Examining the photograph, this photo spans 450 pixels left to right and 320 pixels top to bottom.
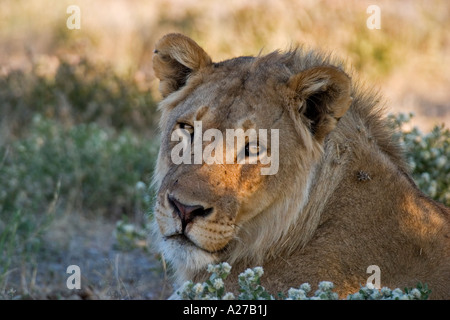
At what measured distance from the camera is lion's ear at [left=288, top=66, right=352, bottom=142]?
12.2 ft

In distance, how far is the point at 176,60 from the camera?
14.3ft

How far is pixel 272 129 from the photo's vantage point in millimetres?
3816

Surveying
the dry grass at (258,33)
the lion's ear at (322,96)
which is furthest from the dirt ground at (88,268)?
the dry grass at (258,33)

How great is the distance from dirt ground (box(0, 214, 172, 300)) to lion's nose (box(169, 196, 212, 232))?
130 centimetres

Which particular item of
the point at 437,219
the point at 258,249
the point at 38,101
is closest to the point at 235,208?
the point at 258,249

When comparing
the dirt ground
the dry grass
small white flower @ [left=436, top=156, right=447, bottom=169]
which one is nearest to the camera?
the dirt ground

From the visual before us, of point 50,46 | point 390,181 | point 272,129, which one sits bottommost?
point 390,181

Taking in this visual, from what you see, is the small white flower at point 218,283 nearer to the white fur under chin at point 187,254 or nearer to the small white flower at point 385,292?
the white fur under chin at point 187,254

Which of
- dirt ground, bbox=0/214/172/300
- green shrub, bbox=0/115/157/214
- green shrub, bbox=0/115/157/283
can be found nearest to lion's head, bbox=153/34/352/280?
dirt ground, bbox=0/214/172/300

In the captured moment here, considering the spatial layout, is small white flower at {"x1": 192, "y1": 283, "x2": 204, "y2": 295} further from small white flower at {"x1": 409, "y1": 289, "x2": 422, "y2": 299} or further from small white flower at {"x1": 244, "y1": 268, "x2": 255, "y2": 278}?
small white flower at {"x1": 409, "y1": 289, "x2": 422, "y2": 299}

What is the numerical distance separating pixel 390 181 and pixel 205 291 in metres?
1.15

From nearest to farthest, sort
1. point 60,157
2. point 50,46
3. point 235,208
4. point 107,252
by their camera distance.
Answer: point 235,208, point 107,252, point 60,157, point 50,46
